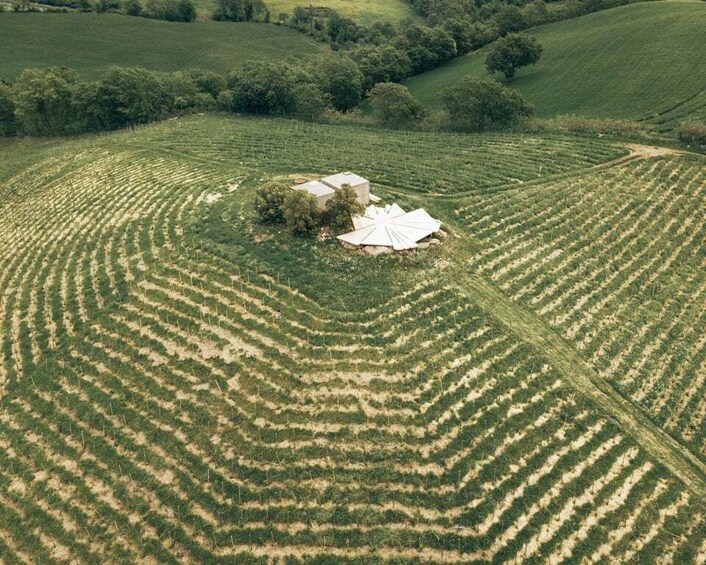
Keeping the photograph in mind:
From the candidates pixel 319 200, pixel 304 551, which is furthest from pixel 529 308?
pixel 304 551

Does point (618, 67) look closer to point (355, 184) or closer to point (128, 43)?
point (355, 184)

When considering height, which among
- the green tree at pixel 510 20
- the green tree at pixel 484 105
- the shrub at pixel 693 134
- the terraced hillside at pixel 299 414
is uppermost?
the green tree at pixel 510 20

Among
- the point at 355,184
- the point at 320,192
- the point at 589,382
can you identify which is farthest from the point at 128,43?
the point at 589,382

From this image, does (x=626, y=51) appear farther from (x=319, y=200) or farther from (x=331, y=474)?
(x=331, y=474)

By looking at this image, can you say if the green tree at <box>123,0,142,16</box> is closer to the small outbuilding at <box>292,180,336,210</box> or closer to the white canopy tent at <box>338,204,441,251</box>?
the small outbuilding at <box>292,180,336,210</box>

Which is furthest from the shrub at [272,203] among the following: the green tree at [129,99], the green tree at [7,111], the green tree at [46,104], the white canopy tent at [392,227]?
the green tree at [7,111]

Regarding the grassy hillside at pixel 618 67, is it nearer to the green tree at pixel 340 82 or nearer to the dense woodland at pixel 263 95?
the dense woodland at pixel 263 95

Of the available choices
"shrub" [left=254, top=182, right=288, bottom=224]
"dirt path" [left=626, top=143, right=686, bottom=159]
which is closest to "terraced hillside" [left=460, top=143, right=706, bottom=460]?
"dirt path" [left=626, top=143, right=686, bottom=159]
